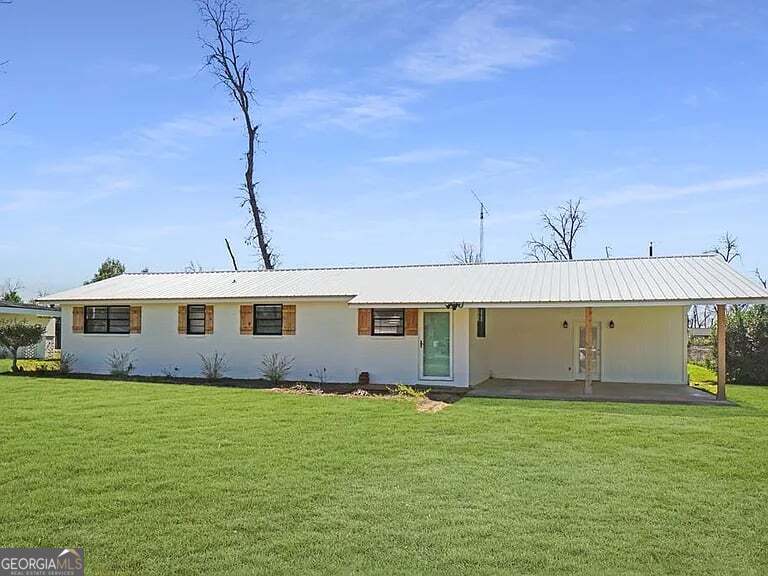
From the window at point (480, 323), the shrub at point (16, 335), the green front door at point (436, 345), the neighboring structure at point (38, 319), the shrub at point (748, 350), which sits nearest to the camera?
the green front door at point (436, 345)

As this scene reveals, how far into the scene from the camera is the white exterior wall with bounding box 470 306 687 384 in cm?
1800

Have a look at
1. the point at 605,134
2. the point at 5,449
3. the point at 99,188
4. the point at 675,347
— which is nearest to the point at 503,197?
the point at 605,134

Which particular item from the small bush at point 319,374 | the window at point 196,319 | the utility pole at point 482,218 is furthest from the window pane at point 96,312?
the utility pole at point 482,218

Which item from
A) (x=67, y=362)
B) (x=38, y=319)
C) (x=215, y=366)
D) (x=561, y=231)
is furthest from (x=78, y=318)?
(x=561, y=231)

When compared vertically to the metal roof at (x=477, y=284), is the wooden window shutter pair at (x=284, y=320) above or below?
below

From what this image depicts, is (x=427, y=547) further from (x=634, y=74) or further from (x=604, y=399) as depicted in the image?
(x=634, y=74)

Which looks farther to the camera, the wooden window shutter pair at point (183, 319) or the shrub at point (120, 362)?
the shrub at point (120, 362)

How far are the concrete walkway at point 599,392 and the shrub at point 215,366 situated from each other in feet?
22.8

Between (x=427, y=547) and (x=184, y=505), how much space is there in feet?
7.96

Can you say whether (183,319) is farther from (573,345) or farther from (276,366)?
(573,345)

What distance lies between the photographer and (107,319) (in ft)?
68.0

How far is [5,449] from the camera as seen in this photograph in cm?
888

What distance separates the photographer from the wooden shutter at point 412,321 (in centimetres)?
1716

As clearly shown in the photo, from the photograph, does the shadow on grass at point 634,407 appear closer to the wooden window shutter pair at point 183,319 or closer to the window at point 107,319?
the wooden window shutter pair at point 183,319
